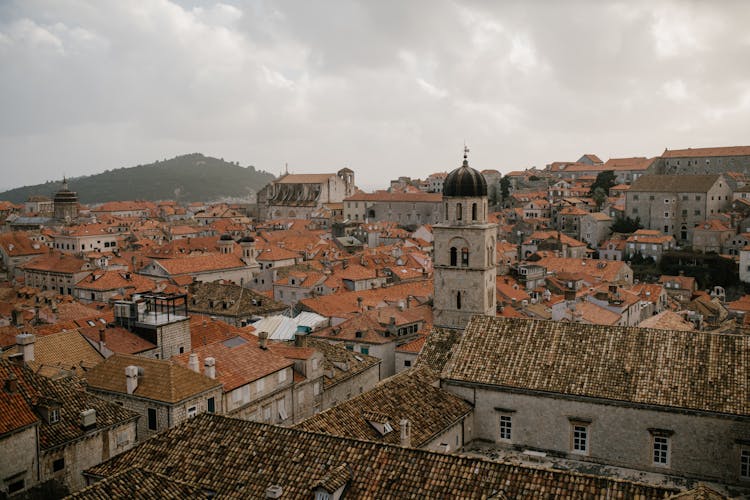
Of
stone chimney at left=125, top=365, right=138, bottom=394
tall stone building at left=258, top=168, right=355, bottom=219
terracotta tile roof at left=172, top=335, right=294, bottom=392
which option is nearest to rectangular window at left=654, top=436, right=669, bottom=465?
terracotta tile roof at left=172, top=335, right=294, bottom=392

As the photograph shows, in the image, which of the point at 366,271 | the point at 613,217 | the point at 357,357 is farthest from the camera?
the point at 613,217

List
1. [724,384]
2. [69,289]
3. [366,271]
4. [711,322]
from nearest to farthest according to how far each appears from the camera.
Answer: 1. [724,384]
2. [711,322]
3. [366,271]
4. [69,289]

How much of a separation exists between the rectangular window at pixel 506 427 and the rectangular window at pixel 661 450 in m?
5.18

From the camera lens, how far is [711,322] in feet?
196

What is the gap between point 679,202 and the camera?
3996 inches

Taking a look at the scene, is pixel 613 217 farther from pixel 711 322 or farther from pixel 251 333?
pixel 251 333

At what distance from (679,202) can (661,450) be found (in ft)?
285

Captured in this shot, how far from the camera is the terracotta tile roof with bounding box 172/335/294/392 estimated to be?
29391mm

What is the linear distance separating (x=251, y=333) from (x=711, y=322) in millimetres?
41201

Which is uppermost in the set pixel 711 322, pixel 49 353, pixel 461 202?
pixel 461 202

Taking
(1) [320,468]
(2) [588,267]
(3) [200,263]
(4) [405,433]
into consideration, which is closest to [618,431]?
(4) [405,433]

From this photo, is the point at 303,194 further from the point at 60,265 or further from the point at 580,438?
the point at 580,438

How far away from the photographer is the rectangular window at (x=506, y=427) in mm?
26141

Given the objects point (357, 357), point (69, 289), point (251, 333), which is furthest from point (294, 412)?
point (69, 289)
